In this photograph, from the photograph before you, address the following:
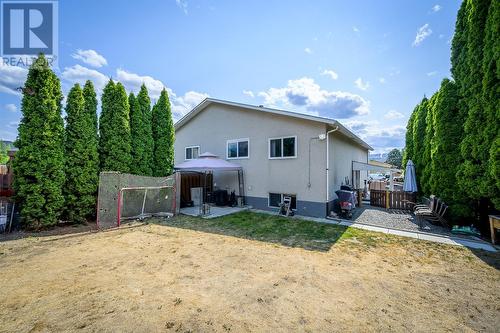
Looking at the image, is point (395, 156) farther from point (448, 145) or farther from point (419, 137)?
point (448, 145)

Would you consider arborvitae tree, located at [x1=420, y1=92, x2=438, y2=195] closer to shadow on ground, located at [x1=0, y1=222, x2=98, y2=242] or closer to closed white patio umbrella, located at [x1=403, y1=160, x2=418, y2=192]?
closed white patio umbrella, located at [x1=403, y1=160, x2=418, y2=192]

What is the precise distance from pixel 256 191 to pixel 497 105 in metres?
9.00

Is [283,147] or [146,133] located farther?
[146,133]

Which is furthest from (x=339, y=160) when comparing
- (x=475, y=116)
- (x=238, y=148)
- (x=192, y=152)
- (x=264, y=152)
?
(x=192, y=152)

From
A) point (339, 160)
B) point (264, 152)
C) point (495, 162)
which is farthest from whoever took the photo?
point (339, 160)

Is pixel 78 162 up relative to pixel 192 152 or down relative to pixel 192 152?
down

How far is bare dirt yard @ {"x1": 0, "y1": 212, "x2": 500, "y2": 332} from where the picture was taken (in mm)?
2805

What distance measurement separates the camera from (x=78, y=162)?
7973mm

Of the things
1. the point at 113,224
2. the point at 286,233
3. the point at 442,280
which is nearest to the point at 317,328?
the point at 442,280

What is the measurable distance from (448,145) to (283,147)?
6499mm

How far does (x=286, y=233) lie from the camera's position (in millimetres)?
7066

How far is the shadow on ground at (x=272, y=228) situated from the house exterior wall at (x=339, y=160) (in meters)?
2.37

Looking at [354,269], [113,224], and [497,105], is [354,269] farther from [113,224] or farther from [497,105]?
[113,224]

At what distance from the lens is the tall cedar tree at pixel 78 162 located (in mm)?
7816
